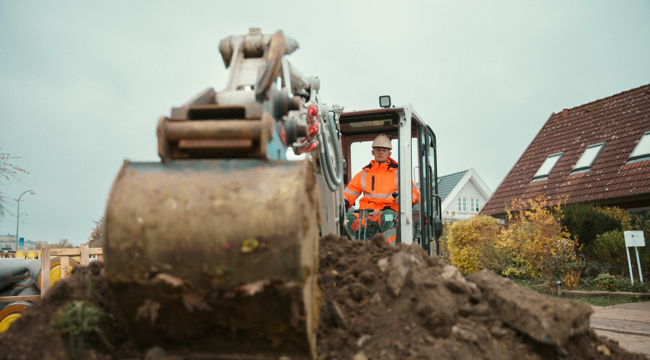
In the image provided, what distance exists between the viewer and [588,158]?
15172 millimetres

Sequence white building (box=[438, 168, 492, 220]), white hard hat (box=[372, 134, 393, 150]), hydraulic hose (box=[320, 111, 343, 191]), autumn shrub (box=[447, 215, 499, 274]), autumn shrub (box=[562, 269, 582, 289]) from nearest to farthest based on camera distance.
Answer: hydraulic hose (box=[320, 111, 343, 191])
white hard hat (box=[372, 134, 393, 150])
autumn shrub (box=[562, 269, 582, 289])
autumn shrub (box=[447, 215, 499, 274])
white building (box=[438, 168, 492, 220])

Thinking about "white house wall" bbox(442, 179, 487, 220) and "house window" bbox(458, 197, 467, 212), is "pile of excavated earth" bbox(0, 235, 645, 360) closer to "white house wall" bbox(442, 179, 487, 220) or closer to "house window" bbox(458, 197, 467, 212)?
"white house wall" bbox(442, 179, 487, 220)

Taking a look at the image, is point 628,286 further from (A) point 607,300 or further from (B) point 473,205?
(B) point 473,205

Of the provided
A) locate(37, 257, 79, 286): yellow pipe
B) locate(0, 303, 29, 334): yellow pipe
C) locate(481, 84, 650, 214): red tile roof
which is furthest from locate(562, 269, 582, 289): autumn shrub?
locate(0, 303, 29, 334): yellow pipe

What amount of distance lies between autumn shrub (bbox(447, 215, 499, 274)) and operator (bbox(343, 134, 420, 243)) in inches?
281

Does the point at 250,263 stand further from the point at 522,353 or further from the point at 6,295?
the point at 6,295

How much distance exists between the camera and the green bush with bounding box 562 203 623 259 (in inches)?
470

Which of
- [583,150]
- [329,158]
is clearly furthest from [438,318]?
[583,150]

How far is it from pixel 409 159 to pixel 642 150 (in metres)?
10.8

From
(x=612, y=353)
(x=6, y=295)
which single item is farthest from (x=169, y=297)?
(x=6, y=295)

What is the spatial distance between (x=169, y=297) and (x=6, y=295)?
5535mm

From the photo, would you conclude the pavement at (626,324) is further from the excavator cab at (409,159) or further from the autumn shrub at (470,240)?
the autumn shrub at (470,240)

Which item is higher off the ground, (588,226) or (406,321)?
(588,226)

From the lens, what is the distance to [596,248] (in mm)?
11773
